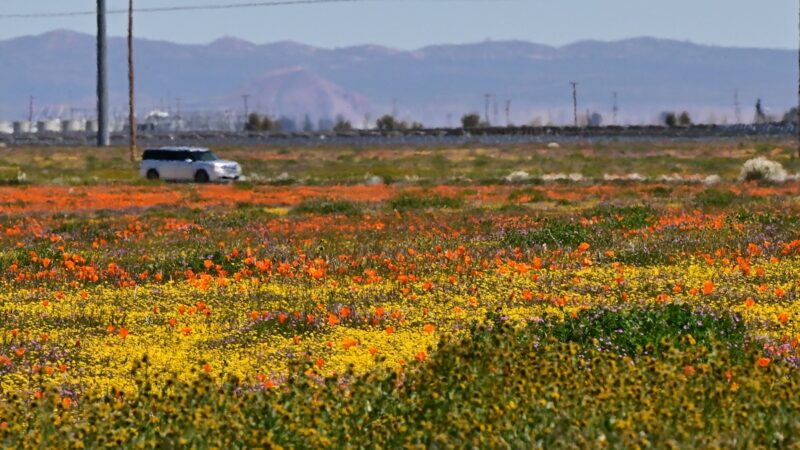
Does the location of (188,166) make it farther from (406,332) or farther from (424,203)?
(406,332)

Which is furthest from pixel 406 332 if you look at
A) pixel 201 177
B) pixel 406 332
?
pixel 201 177

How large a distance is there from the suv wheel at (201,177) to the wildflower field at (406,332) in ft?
112

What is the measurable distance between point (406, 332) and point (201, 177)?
5343cm

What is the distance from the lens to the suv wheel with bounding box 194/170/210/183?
6512cm

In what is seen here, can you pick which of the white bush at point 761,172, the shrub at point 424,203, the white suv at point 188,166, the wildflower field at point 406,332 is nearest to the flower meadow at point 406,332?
the wildflower field at point 406,332

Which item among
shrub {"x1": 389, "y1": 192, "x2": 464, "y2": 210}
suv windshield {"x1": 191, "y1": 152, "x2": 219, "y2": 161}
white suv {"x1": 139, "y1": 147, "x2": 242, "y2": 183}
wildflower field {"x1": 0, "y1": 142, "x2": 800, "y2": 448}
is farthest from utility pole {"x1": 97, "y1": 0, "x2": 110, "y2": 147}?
wildflower field {"x1": 0, "y1": 142, "x2": 800, "y2": 448}

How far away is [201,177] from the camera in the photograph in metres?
65.4

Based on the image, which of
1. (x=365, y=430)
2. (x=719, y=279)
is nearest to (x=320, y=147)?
Result: (x=719, y=279)

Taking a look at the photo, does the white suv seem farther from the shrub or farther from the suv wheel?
the shrub

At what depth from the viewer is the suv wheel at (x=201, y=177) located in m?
65.1

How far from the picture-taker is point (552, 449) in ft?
23.9

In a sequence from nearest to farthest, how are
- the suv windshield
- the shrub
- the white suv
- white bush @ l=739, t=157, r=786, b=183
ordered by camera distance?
the shrub, white bush @ l=739, t=157, r=786, b=183, the white suv, the suv windshield

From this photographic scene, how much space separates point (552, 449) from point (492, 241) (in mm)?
15619

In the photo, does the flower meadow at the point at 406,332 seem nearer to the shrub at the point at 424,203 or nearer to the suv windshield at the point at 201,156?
the shrub at the point at 424,203
